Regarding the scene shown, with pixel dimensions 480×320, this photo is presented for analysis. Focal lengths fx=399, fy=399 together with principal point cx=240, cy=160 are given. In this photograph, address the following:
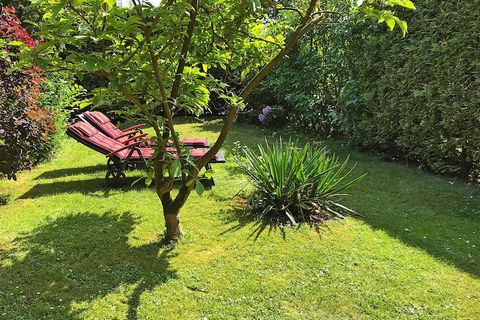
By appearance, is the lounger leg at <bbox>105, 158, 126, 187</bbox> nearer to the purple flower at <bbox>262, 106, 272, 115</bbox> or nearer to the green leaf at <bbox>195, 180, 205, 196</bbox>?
the green leaf at <bbox>195, 180, 205, 196</bbox>

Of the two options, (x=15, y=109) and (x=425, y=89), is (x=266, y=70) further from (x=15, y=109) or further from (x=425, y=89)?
(x=425, y=89)

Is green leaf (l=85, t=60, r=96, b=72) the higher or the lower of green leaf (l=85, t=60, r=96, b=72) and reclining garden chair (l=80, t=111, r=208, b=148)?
the higher

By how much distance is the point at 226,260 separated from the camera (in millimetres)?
3312

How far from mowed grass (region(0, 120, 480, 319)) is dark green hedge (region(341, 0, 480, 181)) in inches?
35.2

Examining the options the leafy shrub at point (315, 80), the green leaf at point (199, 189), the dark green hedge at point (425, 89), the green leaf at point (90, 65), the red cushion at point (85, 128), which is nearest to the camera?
the green leaf at point (90, 65)

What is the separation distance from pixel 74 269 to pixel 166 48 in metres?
1.84

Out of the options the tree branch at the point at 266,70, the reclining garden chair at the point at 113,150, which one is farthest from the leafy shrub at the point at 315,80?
the tree branch at the point at 266,70

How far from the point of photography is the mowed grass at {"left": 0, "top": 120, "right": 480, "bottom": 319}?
9.00 ft

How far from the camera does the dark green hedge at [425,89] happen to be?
5.14 metres

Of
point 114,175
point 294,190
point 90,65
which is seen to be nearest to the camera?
point 90,65

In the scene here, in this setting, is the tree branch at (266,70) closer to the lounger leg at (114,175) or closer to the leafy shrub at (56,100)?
the lounger leg at (114,175)

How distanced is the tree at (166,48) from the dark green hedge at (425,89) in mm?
2851

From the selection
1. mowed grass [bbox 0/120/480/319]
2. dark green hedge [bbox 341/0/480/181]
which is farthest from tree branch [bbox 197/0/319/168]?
dark green hedge [bbox 341/0/480/181]

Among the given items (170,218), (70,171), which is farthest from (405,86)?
(70,171)
